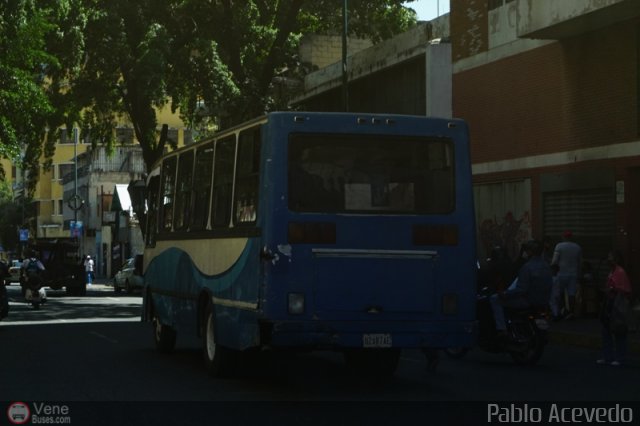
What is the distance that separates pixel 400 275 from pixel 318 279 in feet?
2.92

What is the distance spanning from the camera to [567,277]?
84.2ft

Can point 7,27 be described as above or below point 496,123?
above

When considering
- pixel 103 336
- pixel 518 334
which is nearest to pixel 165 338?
pixel 103 336

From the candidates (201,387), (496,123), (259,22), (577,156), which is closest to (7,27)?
(259,22)

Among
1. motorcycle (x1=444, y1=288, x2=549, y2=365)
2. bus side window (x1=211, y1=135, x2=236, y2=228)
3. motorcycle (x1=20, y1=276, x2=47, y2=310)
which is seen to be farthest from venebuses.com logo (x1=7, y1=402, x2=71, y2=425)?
motorcycle (x1=20, y1=276, x2=47, y2=310)

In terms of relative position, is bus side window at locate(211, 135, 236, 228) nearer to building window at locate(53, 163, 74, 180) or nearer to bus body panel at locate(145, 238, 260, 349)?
bus body panel at locate(145, 238, 260, 349)

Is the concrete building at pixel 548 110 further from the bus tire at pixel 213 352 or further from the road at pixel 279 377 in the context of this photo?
the bus tire at pixel 213 352

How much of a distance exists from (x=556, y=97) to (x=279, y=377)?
14742 mm

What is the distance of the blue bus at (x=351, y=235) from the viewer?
13.2 m

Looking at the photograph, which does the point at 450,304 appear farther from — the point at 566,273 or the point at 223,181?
the point at 566,273

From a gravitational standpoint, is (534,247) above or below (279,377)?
above

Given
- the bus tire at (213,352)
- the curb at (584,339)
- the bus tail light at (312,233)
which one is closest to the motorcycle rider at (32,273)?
the curb at (584,339)

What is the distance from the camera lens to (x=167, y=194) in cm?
1822

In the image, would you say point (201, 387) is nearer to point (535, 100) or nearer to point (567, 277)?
point (567, 277)
